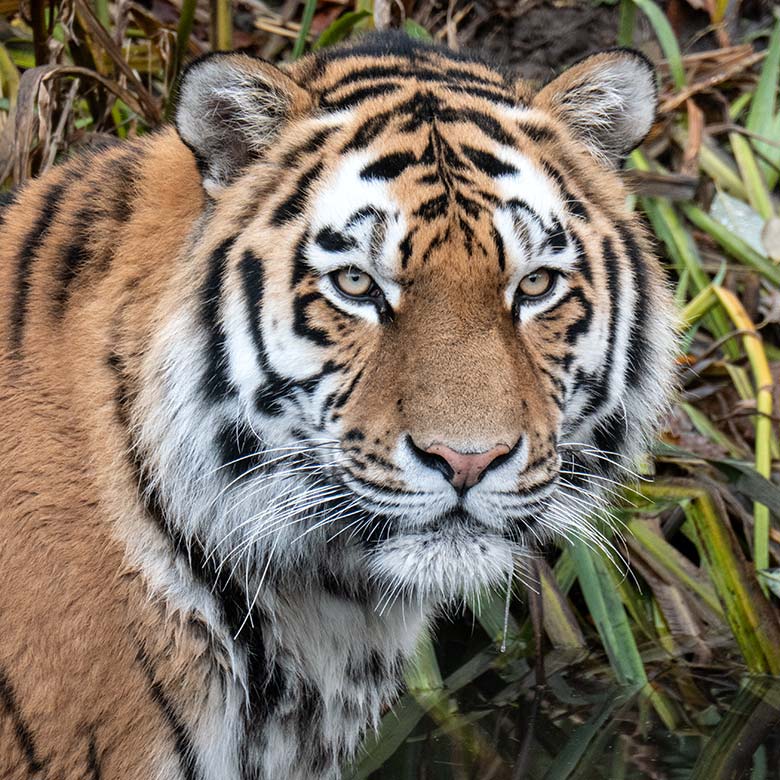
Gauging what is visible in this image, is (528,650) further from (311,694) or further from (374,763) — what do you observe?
(311,694)

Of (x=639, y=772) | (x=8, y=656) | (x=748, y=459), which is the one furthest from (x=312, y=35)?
(x=8, y=656)

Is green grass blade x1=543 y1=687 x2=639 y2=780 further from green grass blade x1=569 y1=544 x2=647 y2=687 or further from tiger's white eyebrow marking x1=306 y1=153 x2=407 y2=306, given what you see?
tiger's white eyebrow marking x1=306 y1=153 x2=407 y2=306

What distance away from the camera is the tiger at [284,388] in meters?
1.83

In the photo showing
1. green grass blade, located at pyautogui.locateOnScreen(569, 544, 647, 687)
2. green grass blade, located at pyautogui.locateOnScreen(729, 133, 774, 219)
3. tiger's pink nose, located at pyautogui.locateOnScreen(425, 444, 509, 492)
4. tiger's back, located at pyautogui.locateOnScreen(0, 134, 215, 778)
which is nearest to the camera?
tiger's pink nose, located at pyautogui.locateOnScreen(425, 444, 509, 492)

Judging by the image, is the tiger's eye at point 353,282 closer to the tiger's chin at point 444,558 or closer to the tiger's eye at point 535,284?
the tiger's eye at point 535,284

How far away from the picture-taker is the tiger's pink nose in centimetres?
172

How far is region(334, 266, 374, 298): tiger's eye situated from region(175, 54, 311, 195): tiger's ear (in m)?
0.24

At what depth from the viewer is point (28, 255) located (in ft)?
6.79

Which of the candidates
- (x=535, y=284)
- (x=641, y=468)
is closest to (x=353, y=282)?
(x=535, y=284)

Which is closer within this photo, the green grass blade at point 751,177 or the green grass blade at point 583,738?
the green grass blade at point 583,738

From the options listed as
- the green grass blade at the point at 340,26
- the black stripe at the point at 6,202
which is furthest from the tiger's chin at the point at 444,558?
the green grass blade at the point at 340,26

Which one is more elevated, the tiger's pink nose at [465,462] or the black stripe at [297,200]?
the black stripe at [297,200]

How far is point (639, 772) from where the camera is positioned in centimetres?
262

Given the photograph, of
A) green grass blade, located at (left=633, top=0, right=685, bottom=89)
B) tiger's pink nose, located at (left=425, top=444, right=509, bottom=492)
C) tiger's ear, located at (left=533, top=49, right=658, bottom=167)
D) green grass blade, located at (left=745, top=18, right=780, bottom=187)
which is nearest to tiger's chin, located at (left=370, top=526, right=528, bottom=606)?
tiger's pink nose, located at (left=425, top=444, right=509, bottom=492)
